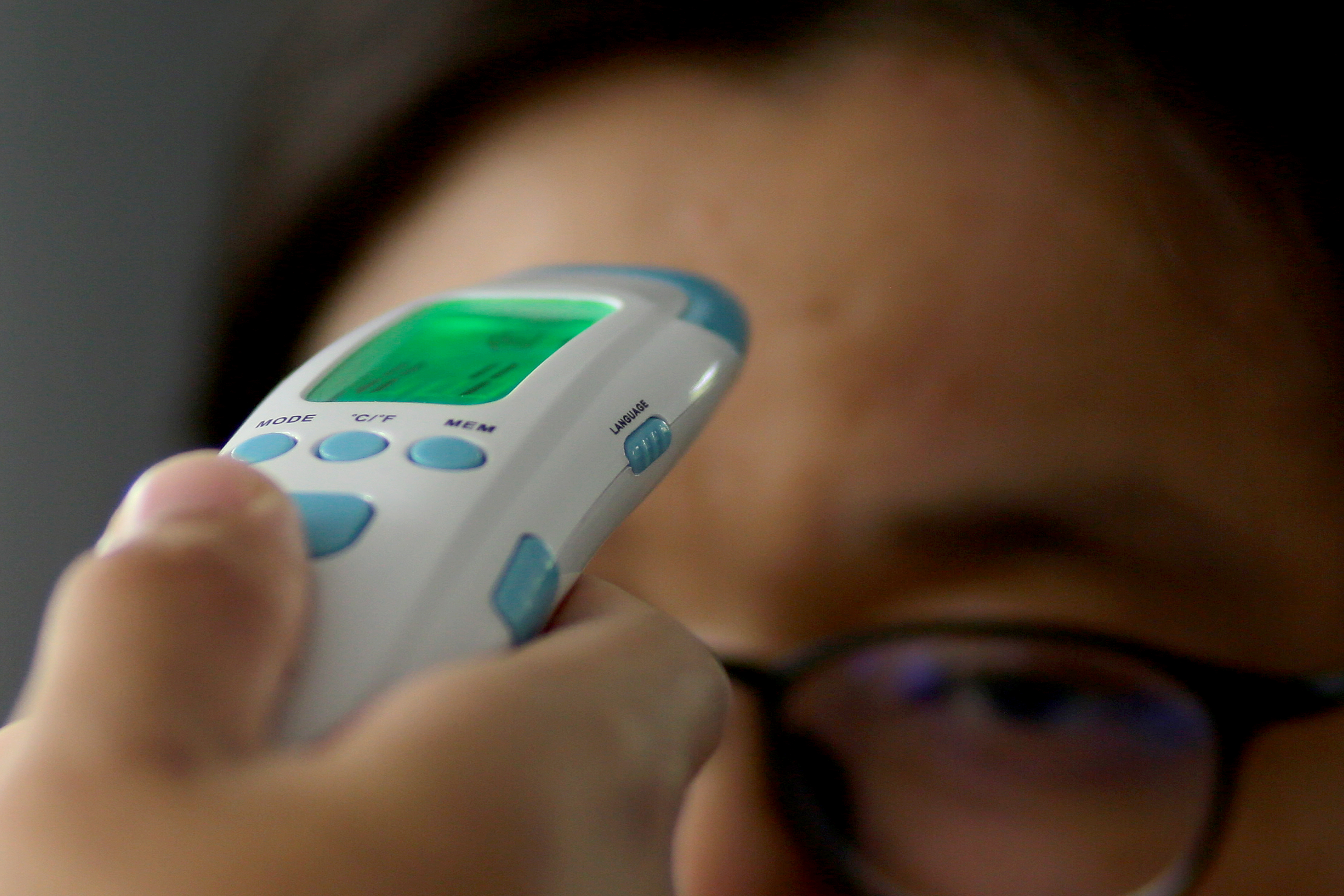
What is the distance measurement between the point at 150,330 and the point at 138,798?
2.64ft

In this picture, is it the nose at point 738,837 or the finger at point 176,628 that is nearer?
the finger at point 176,628

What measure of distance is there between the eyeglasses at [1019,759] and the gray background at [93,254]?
584 mm

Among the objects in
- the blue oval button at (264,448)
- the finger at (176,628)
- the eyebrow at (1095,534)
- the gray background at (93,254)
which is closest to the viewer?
the finger at (176,628)

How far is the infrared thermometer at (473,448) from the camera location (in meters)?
0.22

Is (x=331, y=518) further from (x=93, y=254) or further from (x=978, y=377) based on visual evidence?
(x=93, y=254)

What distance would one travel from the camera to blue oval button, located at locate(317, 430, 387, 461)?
0.27 m

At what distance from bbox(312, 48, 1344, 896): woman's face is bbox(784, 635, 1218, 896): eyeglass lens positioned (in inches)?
1.0

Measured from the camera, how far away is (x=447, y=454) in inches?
10.6

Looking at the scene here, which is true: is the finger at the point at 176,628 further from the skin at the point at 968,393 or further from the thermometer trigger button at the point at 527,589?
the skin at the point at 968,393

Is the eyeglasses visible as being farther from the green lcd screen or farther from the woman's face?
the green lcd screen

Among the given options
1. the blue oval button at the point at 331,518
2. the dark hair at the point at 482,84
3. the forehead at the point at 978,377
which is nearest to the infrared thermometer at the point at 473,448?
the blue oval button at the point at 331,518

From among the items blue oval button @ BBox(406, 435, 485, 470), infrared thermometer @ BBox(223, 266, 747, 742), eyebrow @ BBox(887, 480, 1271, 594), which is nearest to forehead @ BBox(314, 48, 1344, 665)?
eyebrow @ BBox(887, 480, 1271, 594)

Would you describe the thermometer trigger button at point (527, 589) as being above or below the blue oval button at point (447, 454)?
below

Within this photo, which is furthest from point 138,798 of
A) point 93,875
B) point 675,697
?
point 675,697
